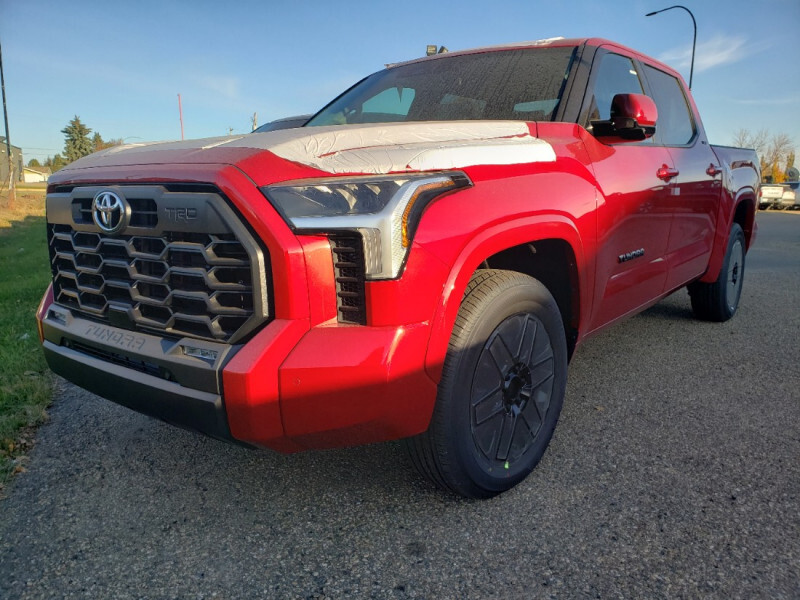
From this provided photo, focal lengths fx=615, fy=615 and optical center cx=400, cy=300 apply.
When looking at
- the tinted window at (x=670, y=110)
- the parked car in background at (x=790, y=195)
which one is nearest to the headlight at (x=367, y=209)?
the tinted window at (x=670, y=110)

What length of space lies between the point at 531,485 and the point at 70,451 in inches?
81.9

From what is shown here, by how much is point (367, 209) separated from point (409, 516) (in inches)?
45.3

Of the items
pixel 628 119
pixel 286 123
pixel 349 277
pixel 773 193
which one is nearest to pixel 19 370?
pixel 286 123

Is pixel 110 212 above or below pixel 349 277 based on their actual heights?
above

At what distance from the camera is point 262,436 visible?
5.98 feet

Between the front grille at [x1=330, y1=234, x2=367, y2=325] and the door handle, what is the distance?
2.13m

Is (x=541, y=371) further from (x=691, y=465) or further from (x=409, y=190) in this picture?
(x=409, y=190)

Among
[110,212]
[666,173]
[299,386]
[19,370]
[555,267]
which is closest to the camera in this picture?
[299,386]

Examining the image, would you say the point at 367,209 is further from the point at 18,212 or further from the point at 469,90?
the point at 18,212

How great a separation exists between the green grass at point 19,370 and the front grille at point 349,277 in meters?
1.78

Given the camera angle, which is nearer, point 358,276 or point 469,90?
point 358,276

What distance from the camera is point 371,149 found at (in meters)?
1.99

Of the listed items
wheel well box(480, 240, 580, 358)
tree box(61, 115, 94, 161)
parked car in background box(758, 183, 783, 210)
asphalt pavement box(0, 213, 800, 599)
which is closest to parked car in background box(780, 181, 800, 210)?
parked car in background box(758, 183, 783, 210)

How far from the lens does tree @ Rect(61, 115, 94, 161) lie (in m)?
86.7
